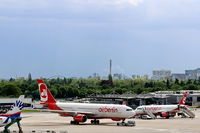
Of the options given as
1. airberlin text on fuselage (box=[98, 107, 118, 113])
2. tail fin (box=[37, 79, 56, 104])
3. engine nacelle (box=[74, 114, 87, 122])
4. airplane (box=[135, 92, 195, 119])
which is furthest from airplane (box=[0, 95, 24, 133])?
airplane (box=[135, 92, 195, 119])

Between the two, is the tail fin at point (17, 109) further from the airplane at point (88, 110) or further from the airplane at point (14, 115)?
the airplane at point (88, 110)

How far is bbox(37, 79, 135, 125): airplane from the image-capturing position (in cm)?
9412


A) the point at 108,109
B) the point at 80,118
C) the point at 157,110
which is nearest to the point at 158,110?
the point at 157,110

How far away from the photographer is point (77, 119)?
9425 cm

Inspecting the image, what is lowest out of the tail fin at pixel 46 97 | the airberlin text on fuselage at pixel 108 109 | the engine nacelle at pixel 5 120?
the engine nacelle at pixel 5 120

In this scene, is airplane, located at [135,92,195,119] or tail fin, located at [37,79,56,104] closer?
tail fin, located at [37,79,56,104]

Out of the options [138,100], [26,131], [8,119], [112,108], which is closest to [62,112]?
[112,108]

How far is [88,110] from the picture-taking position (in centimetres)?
9644

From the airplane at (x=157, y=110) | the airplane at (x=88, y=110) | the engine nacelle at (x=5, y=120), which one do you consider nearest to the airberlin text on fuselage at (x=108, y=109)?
the airplane at (x=88, y=110)

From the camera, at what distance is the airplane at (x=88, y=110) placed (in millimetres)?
94125

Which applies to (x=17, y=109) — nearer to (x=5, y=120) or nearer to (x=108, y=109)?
(x=5, y=120)

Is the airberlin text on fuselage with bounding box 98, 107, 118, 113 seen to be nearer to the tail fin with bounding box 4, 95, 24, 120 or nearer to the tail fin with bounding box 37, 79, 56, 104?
the tail fin with bounding box 37, 79, 56, 104

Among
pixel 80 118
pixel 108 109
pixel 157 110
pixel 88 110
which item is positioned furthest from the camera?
pixel 157 110

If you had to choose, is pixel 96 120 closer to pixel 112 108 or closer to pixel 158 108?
pixel 112 108
